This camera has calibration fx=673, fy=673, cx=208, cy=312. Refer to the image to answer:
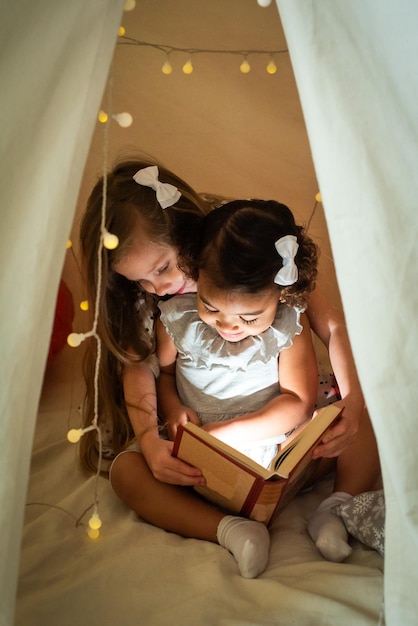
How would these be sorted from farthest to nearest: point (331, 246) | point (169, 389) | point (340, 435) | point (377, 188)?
1. point (169, 389)
2. point (340, 435)
3. point (331, 246)
4. point (377, 188)

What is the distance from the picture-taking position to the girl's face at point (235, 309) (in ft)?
3.34

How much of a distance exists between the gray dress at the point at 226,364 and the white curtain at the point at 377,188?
0.48 m

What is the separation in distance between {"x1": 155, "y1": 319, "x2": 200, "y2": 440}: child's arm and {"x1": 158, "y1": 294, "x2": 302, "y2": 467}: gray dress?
0.08 feet

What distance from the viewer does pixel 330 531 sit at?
1.03m

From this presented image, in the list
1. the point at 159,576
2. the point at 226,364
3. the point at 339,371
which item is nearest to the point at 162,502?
the point at 159,576

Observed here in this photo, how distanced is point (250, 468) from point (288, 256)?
1.03ft

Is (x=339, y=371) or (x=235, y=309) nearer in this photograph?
(x=235, y=309)

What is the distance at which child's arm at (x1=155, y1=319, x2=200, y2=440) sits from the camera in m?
1.23

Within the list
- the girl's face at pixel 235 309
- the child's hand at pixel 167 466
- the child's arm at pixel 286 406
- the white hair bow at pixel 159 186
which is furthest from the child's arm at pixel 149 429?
the white hair bow at pixel 159 186

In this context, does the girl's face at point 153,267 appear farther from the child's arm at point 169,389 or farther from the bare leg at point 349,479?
the bare leg at point 349,479

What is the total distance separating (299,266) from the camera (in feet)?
3.61

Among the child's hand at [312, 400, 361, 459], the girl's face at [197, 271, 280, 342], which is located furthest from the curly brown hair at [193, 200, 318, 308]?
the child's hand at [312, 400, 361, 459]

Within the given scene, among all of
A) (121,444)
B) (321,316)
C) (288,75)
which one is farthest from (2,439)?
(288,75)

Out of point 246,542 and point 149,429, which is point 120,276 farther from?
point 246,542
